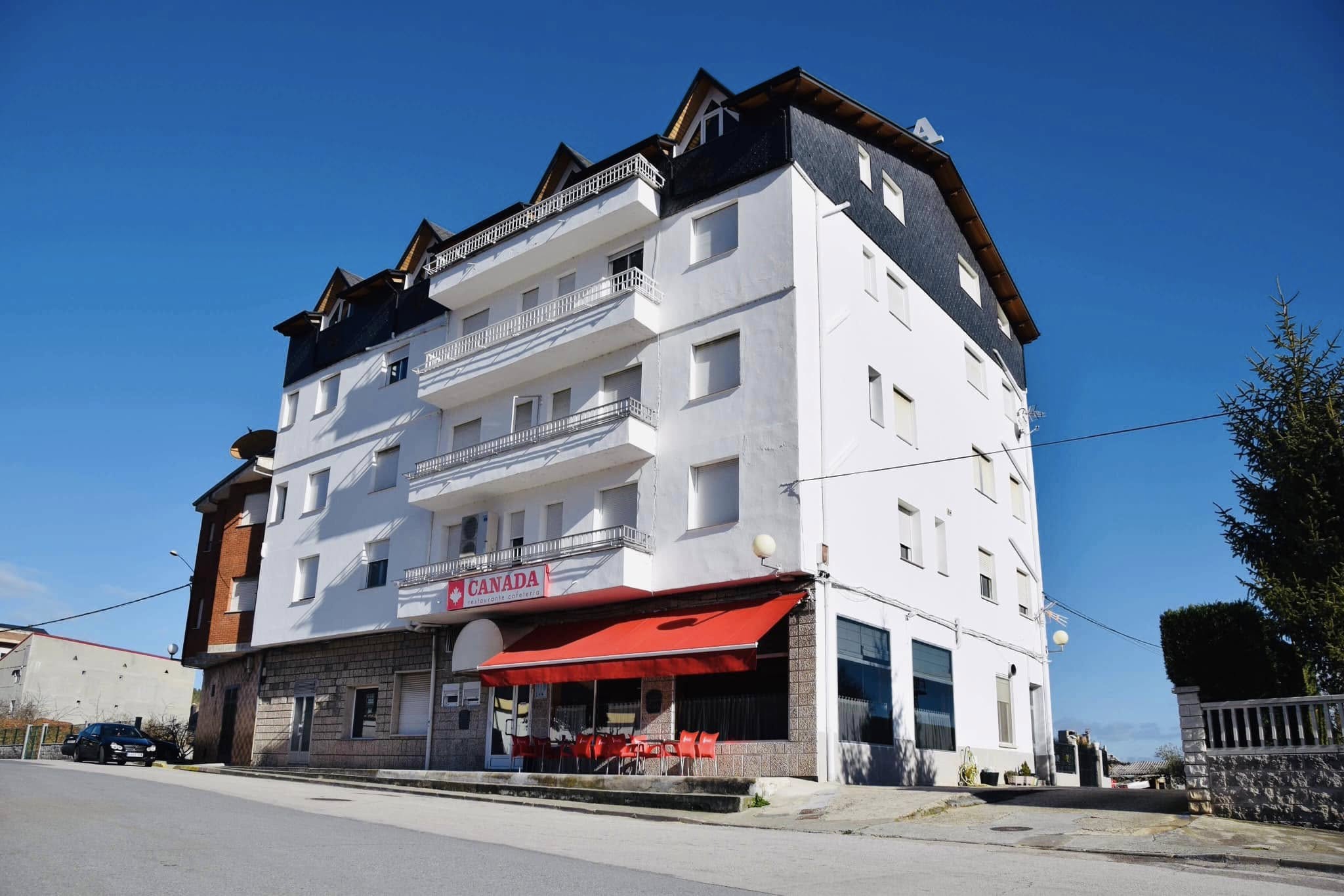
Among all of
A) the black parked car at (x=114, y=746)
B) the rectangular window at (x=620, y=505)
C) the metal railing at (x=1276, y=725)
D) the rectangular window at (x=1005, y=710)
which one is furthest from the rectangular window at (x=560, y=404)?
the black parked car at (x=114, y=746)

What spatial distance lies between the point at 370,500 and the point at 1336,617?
82.6 feet

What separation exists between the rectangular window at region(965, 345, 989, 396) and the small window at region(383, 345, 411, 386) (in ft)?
55.6

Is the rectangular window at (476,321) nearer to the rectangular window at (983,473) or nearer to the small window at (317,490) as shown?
the small window at (317,490)

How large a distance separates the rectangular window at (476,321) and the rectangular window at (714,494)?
993cm

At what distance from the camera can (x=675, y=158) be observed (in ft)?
85.6

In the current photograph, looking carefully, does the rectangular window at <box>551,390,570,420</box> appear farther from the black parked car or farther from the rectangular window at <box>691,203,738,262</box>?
the black parked car

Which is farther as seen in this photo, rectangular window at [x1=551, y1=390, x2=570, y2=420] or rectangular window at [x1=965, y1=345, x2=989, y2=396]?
rectangular window at [x1=965, y1=345, x2=989, y2=396]

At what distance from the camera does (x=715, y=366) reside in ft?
78.5

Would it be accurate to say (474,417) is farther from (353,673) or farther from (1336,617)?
(1336,617)

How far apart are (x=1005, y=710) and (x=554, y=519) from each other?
44.1 ft

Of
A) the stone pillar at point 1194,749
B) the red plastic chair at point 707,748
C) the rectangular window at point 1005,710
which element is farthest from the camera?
the rectangular window at point 1005,710

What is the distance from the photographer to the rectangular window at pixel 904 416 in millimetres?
25922

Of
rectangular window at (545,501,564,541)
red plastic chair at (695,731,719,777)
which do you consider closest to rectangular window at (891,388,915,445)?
rectangular window at (545,501,564,541)

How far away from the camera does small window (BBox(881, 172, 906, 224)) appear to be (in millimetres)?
27859
